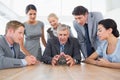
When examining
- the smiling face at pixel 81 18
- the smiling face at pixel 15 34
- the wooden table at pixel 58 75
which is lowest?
the wooden table at pixel 58 75

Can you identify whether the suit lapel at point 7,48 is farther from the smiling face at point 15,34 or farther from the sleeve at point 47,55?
the sleeve at point 47,55

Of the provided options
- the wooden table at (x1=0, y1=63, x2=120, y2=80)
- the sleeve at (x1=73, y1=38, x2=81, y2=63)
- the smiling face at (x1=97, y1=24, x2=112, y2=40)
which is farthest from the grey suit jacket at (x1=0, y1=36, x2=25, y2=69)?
the smiling face at (x1=97, y1=24, x2=112, y2=40)

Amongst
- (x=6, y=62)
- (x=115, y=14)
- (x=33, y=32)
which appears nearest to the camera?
(x=6, y=62)

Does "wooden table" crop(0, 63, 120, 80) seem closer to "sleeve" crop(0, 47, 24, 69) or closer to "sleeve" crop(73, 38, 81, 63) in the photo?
"sleeve" crop(0, 47, 24, 69)

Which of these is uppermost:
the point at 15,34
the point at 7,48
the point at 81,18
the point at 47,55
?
the point at 81,18

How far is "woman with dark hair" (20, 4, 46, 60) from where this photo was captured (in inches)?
115

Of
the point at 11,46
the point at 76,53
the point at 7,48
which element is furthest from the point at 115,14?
the point at 7,48

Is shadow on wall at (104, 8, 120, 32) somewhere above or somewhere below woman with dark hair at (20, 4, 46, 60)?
above

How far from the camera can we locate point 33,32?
118 inches

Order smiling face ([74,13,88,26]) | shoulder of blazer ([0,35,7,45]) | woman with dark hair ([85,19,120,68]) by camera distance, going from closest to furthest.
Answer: shoulder of blazer ([0,35,7,45]) → woman with dark hair ([85,19,120,68]) → smiling face ([74,13,88,26])

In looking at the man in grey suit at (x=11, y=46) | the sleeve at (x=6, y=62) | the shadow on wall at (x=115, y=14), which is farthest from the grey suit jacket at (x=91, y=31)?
the shadow on wall at (x=115, y=14)

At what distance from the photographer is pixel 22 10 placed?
563 centimetres

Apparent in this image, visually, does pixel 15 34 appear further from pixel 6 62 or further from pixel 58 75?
pixel 58 75

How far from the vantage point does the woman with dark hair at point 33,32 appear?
2909 millimetres
